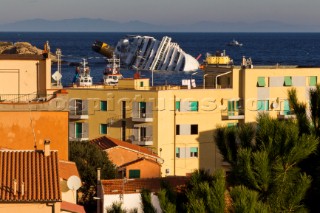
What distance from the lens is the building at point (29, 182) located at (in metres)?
15.1

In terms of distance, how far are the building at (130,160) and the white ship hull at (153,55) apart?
3212 inches

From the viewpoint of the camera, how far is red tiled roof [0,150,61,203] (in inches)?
595

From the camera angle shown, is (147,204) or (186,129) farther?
(186,129)

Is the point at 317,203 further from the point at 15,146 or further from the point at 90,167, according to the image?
the point at 90,167

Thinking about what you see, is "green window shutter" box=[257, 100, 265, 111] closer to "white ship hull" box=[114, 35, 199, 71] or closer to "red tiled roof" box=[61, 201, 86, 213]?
"red tiled roof" box=[61, 201, 86, 213]

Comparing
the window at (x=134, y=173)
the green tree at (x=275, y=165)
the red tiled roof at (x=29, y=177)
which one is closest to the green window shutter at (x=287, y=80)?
the window at (x=134, y=173)

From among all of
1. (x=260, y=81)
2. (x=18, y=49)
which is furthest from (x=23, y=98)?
(x=18, y=49)

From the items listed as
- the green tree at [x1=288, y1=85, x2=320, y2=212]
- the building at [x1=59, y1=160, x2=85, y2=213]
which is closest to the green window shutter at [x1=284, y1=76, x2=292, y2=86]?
the building at [x1=59, y1=160, x2=85, y2=213]

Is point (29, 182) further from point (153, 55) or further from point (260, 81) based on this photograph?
point (153, 55)

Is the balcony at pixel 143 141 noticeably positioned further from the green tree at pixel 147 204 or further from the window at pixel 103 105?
the green tree at pixel 147 204

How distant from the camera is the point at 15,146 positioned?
60.4ft

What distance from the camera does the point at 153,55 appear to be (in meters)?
120

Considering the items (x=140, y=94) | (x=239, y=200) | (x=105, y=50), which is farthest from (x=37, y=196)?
(x=105, y=50)

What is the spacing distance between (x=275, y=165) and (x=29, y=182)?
435 cm
